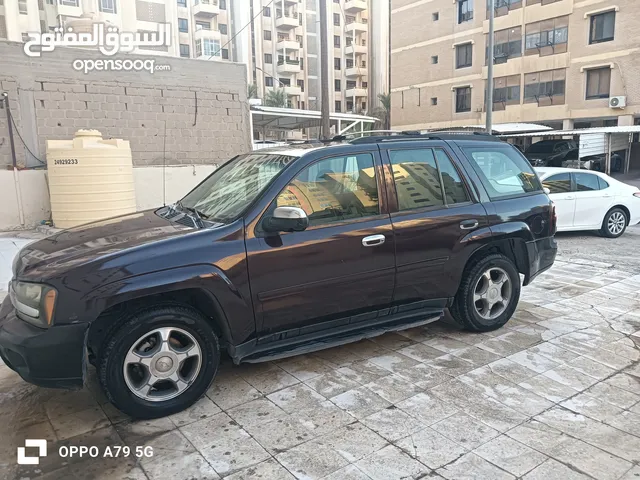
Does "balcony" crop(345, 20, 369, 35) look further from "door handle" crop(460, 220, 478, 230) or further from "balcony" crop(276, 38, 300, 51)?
"door handle" crop(460, 220, 478, 230)

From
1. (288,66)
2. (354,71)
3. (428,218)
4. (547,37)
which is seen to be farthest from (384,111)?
(428,218)

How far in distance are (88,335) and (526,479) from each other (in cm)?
275

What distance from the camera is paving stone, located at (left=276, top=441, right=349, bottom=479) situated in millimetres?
2820

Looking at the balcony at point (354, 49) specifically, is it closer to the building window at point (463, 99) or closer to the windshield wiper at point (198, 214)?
the building window at point (463, 99)

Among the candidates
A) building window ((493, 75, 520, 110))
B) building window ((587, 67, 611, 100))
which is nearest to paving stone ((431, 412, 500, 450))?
building window ((587, 67, 611, 100))

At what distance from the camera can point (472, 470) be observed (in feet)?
9.21

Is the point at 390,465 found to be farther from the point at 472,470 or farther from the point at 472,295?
the point at 472,295

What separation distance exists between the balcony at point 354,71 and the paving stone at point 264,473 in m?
71.1

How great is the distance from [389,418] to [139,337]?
171 centimetres

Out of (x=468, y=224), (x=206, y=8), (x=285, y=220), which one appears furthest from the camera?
(x=206, y=8)

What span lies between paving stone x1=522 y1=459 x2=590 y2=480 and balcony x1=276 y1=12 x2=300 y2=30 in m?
70.7

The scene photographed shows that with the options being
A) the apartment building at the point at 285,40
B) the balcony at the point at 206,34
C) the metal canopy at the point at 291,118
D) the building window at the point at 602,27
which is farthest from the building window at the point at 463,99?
the balcony at the point at 206,34

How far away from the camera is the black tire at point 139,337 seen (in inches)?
126

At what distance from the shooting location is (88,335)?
3307 millimetres
